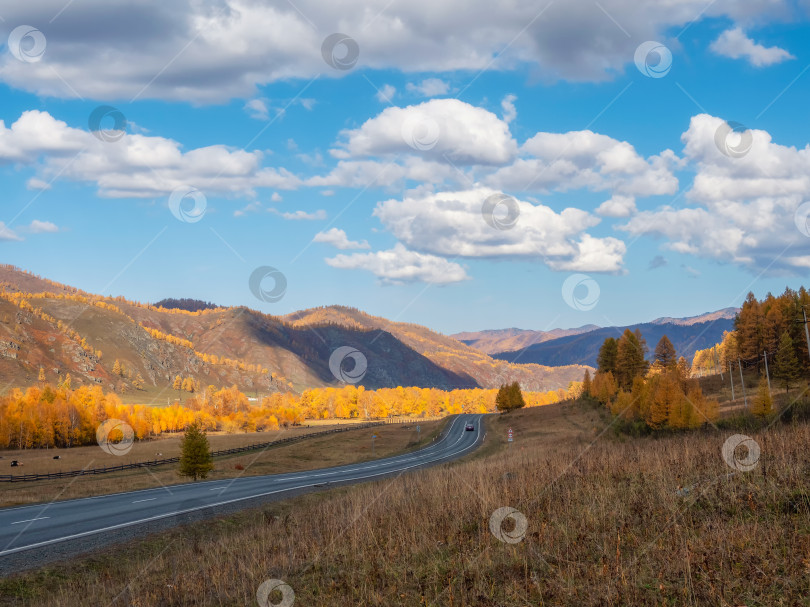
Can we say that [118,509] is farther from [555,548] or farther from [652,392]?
[652,392]

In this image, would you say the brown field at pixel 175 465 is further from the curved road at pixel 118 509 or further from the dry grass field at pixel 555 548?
the dry grass field at pixel 555 548

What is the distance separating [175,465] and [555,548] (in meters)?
53.7

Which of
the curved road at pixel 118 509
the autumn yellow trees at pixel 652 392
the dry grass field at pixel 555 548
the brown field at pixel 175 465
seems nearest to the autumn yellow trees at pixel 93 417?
the brown field at pixel 175 465

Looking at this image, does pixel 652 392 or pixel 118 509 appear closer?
pixel 118 509

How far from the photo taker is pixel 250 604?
6488 mm

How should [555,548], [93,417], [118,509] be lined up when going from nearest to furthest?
[555,548]
[118,509]
[93,417]

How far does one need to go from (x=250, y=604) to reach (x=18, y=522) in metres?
15.3

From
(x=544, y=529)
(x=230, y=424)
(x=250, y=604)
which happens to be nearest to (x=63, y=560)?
(x=250, y=604)

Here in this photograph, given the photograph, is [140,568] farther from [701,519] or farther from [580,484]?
[701,519]

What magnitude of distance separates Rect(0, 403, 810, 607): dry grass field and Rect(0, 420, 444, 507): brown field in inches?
800

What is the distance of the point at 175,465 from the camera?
5306 centimetres

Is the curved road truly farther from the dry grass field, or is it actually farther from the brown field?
the dry grass field

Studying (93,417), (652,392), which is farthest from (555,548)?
(93,417)

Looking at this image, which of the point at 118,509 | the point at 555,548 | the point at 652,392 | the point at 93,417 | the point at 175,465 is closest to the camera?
the point at 555,548
